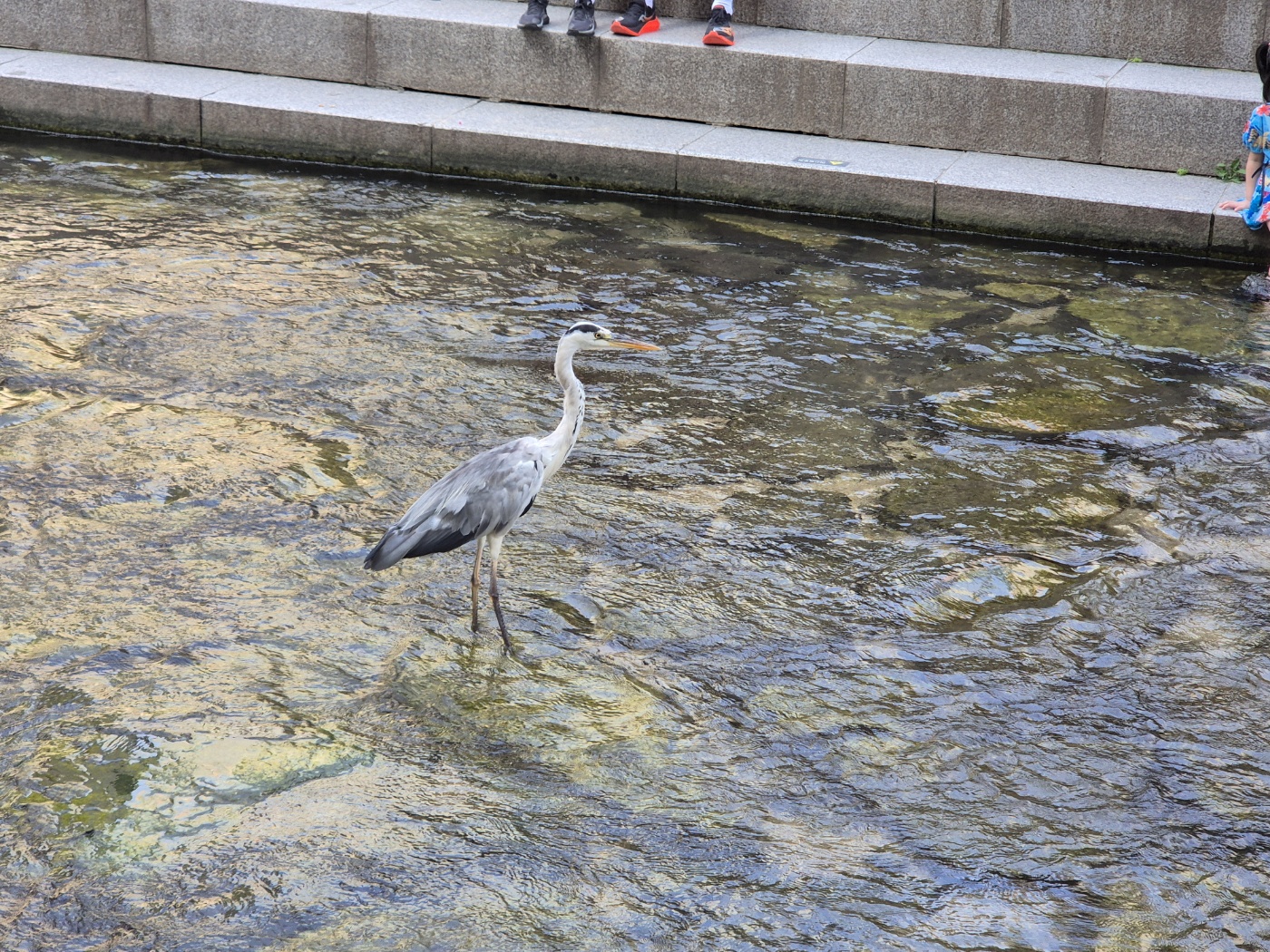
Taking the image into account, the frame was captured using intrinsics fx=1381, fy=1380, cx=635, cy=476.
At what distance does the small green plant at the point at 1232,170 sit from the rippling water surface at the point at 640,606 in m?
0.94

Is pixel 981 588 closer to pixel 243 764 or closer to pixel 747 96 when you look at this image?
pixel 243 764

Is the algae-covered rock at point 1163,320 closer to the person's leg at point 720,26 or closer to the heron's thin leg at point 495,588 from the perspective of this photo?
the person's leg at point 720,26

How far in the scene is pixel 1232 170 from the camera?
9125mm

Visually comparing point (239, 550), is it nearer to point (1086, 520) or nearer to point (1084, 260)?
point (1086, 520)

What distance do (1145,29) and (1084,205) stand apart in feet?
7.34

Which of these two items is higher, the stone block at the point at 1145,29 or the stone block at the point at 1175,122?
the stone block at the point at 1145,29

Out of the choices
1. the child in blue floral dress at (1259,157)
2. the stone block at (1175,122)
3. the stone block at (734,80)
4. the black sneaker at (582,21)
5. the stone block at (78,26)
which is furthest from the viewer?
the stone block at (78,26)

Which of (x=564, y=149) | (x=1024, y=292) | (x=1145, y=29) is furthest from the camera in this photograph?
(x=1145, y=29)

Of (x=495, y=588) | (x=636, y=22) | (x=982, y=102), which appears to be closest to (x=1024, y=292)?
(x=982, y=102)

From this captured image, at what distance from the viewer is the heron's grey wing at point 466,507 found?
4684mm

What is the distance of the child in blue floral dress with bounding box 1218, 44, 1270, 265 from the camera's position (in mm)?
8234

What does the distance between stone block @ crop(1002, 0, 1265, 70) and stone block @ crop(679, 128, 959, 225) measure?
151 cm

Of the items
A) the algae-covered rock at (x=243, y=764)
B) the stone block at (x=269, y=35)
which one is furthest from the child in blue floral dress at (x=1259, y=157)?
the algae-covered rock at (x=243, y=764)

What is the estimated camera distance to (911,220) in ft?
30.1
